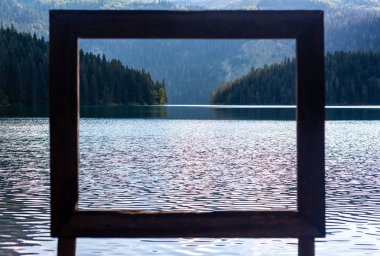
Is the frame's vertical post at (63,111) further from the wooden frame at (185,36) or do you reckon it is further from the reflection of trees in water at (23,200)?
the reflection of trees in water at (23,200)

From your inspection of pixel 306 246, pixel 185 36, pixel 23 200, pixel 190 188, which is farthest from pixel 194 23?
pixel 190 188

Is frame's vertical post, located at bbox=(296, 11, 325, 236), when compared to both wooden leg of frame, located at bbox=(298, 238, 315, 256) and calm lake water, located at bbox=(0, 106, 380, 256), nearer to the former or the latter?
wooden leg of frame, located at bbox=(298, 238, 315, 256)

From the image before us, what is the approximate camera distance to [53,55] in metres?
7.07

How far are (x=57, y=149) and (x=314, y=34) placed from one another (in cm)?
286

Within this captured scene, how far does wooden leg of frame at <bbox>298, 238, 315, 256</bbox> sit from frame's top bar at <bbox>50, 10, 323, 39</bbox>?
2178 mm

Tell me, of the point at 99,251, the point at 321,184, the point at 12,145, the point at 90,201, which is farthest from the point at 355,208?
the point at 12,145

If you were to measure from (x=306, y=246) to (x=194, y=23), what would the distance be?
2.65m

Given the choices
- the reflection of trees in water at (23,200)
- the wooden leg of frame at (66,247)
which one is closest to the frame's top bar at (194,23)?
the wooden leg of frame at (66,247)

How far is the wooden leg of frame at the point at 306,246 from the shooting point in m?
7.54

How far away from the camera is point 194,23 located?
23.7 feet

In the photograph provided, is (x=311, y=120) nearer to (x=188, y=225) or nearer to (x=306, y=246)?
(x=306, y=246)

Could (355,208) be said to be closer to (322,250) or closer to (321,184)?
(322,250)

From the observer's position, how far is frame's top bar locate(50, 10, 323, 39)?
7.20m

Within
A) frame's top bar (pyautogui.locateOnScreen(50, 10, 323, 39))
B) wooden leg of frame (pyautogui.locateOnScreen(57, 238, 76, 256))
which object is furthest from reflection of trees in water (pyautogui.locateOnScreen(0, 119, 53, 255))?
frame's top bar (pyautogui.locateOnScreen(50, 10, 323, 39))
